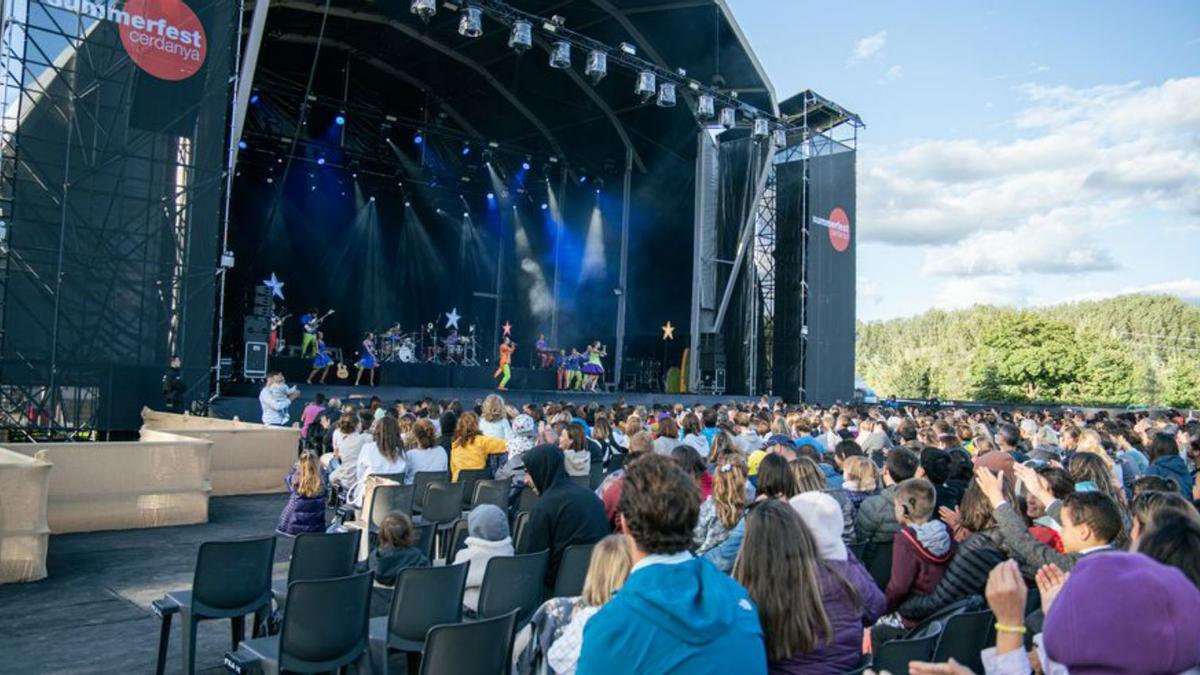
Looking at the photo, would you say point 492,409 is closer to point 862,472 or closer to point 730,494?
point 862,472

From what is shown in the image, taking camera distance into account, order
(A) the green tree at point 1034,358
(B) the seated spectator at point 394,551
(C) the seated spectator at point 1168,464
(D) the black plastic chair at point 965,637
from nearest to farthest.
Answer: (D) the black plastic chair at point 965,637 → (B) the seated spectator at point 394,551 → (C) the seated spectator at point 1168,464 → (A) the green tree at point 1034,358

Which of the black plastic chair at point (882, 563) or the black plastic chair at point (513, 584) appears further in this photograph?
the black plastic chair at point (882, 563)

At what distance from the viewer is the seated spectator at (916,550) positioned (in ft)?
11.2

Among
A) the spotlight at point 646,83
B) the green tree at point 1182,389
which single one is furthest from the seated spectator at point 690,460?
the green tree at point 1182,389

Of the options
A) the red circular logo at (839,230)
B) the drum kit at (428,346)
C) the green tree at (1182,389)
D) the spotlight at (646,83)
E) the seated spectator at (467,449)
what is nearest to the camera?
the seated spectator at (467,449)

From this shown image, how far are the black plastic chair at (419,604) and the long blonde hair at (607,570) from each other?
3.95 ft

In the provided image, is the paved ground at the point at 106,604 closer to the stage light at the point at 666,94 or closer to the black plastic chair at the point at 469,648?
the black plastic chair at the point at 469,648

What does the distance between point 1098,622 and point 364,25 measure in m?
21.9

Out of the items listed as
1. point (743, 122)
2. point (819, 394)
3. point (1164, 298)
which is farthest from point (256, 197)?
point (1164, 298)

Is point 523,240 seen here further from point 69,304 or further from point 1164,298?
point 1164,298

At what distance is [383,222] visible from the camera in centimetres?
2381

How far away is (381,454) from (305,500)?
803 mm

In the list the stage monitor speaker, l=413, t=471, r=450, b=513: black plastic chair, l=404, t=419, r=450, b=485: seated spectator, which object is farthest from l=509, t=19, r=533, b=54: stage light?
l=413, t=471, r=450, b=513: black plastic chair

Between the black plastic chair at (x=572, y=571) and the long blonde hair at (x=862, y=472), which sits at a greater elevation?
the long blonde hair at (x=862, y=472)
